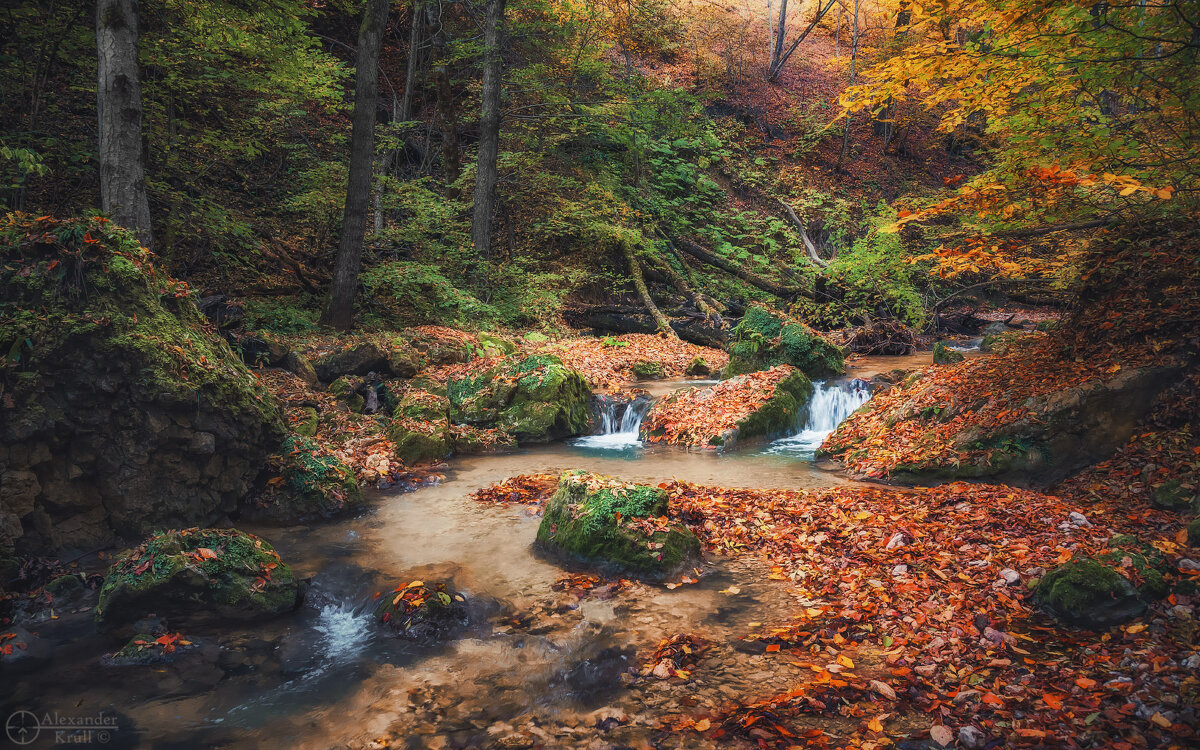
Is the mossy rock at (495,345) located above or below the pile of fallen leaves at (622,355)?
above

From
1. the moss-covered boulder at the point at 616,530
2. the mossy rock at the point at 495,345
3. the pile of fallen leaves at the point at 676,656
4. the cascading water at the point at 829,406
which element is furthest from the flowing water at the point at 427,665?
the mossy rock at the point at 495,345

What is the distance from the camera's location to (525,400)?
10.6m

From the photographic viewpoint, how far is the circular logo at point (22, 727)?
130 inches

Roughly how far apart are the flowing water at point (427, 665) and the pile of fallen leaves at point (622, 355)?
7.15m

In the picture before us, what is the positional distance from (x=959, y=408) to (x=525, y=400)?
6.64m

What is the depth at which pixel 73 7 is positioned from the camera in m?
9.02

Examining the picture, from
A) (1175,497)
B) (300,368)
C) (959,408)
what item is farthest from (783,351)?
(300,368)

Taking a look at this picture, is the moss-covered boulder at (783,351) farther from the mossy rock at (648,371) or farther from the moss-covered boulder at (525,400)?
the moss-covered boulder at (525,400)

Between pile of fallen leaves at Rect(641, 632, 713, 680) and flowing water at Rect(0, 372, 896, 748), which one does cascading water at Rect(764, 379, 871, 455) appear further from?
pile of fallen leaves at Rect(641, 632, 713, 680)

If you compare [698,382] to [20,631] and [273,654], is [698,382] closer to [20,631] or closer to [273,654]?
[273,654]

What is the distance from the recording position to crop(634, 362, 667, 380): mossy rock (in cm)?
1389

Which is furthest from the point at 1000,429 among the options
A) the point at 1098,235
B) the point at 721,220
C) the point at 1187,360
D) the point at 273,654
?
the point at 721,220

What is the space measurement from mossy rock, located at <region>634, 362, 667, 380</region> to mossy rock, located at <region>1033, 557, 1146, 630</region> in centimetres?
1013

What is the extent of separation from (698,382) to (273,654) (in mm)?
10164
